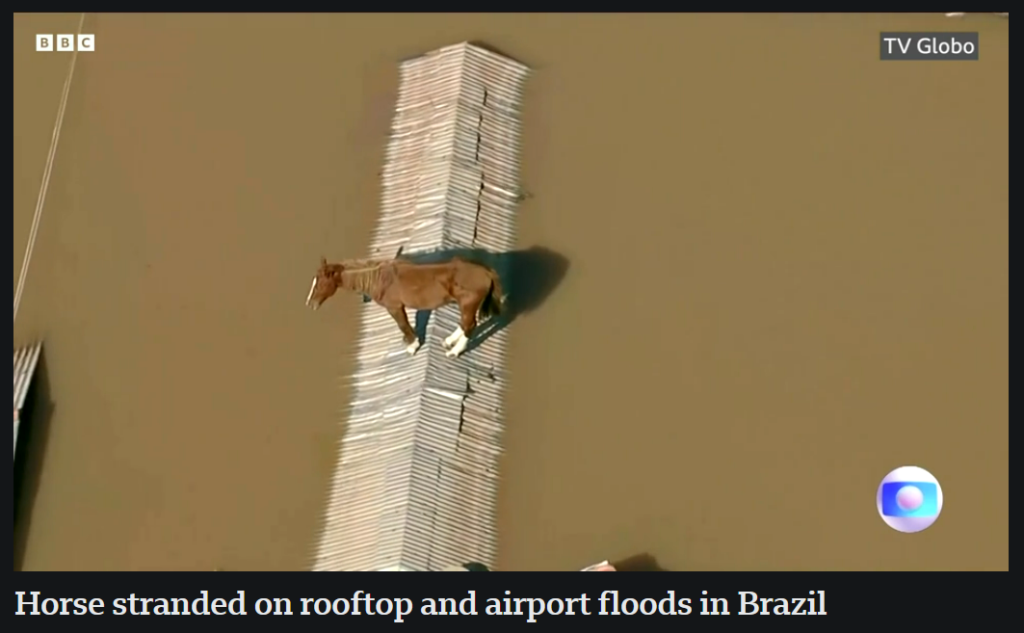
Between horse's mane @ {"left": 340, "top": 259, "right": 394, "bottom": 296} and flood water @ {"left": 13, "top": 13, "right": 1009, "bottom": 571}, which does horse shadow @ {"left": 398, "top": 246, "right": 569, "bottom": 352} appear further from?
horse's mane @ {"left": 340, "top": 259, "right": 394, "bottom": 296}

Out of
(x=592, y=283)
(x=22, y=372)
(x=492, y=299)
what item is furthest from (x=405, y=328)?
(x=22, y=372)

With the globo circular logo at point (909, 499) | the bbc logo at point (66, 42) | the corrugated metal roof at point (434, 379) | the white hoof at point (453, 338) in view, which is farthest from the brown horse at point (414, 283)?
the bbc logo at point (66, 42)

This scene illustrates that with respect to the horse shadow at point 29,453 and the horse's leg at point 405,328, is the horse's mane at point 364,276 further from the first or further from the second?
the horse shadow at point 29,453

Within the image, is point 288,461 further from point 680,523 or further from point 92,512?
point 680,523

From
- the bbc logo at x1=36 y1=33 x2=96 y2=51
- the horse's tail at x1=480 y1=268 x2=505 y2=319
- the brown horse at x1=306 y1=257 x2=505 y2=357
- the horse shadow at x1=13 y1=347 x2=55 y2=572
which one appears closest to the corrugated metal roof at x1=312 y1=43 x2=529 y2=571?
the horse's tail at x1=480 y1=268 x2=505 y2=319

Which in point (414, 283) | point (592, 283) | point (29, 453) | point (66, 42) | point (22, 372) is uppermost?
point (66, 42)

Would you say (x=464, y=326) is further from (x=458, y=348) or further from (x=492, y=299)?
(x=458, y=348)
